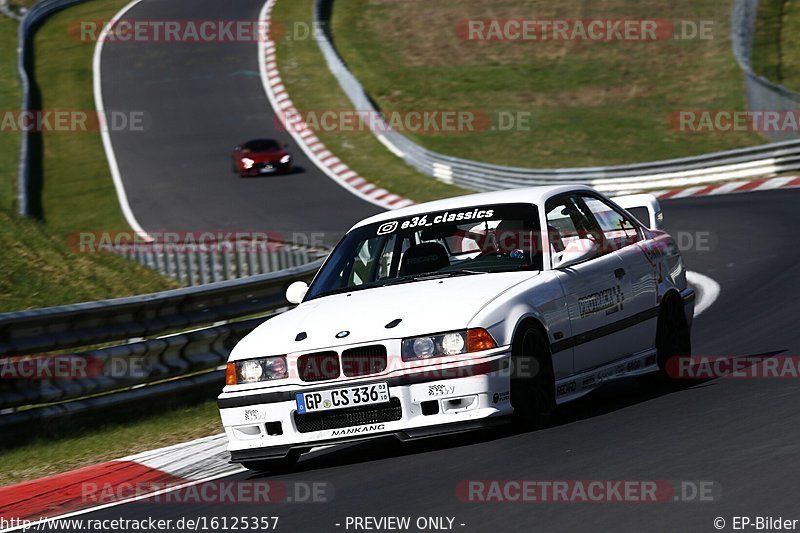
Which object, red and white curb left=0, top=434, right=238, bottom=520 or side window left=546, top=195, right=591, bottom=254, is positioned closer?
red and white curb left=0, top=434, right=238, bottom=520

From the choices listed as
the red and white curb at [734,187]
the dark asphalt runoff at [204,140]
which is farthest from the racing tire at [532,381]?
the red and white curb at [734,187]

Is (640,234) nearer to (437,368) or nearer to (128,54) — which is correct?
(437,368)

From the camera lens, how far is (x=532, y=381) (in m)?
7.75

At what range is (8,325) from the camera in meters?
9.33

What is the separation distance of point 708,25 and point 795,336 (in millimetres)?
32540

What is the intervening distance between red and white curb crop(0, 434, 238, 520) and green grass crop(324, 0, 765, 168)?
22584 mm

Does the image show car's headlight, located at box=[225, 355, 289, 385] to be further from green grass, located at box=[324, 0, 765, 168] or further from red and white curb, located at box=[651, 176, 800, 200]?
green grass, located at box=[324, 0, 765, 168]

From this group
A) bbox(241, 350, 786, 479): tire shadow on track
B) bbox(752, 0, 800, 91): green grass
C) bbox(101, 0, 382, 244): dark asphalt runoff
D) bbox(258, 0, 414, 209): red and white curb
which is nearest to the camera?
bbox(241, 350, 786, 479): tire shadow on track

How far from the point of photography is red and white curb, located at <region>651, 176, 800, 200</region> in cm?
2441

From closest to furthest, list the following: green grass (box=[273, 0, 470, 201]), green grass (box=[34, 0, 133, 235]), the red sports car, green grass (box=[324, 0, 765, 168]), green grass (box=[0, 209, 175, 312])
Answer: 1. green grass (box=[0, 209, 175, 312])
2. green grass (box=[273, 0, 470, 201])
3. green grass (box=[34, 0, 133, 235])
4. green grass (box=[324, 0, 765, 168])
5. the red sports car

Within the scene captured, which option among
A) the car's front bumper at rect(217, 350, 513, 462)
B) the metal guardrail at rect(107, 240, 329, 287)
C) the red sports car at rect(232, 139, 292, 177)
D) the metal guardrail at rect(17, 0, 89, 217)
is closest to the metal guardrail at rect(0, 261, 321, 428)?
the car's front bumper at rect(217, 350, 513, 462)

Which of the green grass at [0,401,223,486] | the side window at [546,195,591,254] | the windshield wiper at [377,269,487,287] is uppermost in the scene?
the side window at [546,195,591,254]

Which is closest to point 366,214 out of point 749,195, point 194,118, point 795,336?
point 749,195

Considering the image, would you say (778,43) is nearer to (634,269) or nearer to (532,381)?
(634,269)
